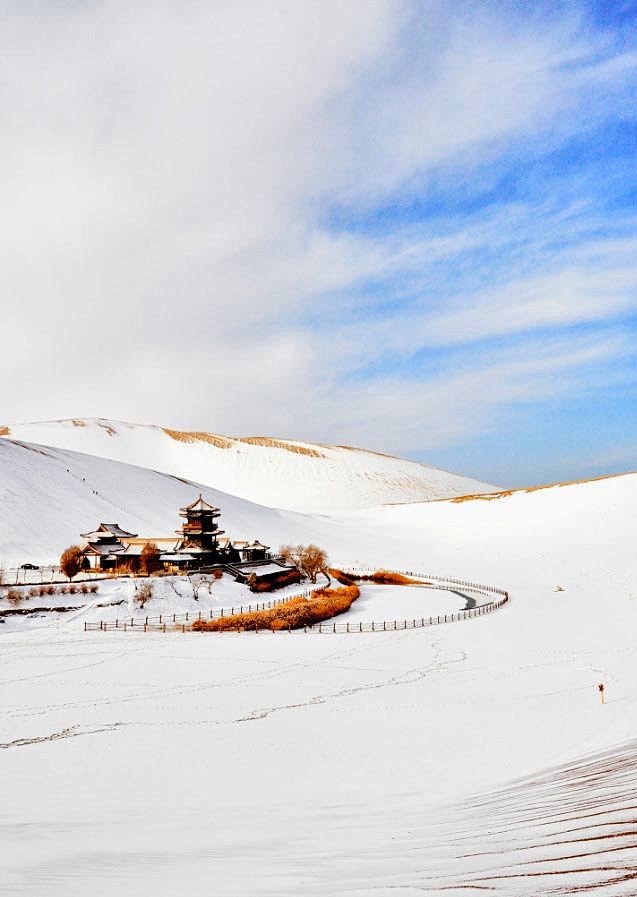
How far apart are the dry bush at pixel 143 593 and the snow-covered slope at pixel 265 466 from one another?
4203 inches

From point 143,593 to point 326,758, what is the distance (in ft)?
99.7

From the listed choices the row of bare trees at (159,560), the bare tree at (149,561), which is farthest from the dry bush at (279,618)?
the bare tree at (149,561)

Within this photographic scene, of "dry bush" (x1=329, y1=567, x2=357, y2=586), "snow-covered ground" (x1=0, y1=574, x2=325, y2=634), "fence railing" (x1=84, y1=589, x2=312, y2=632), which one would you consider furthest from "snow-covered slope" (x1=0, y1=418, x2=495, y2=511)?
"fence railing" (x1=84, y1=589, x2=312, y2=632)

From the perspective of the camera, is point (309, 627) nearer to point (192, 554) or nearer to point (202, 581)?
point (202, 581)

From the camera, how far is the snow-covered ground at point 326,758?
4957 millimetres

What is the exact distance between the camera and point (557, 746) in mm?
12586

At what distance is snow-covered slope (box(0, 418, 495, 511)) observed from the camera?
530ft

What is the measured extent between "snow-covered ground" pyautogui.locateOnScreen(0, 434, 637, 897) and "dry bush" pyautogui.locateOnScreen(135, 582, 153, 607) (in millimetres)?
4309

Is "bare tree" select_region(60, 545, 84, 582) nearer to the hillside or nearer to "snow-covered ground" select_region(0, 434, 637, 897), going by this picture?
"snow-covered ground" select_region(0, 434, 637, 897)

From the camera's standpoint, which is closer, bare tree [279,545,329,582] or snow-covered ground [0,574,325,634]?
snow-covered ground [0,574,325,634]

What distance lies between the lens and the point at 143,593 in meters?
41.5

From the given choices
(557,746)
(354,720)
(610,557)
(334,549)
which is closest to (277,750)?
(354,720)

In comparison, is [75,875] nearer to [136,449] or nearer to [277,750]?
[277,750]

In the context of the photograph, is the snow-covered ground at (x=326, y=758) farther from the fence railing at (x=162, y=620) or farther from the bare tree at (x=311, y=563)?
the bare tree at (x=311, y=563)
